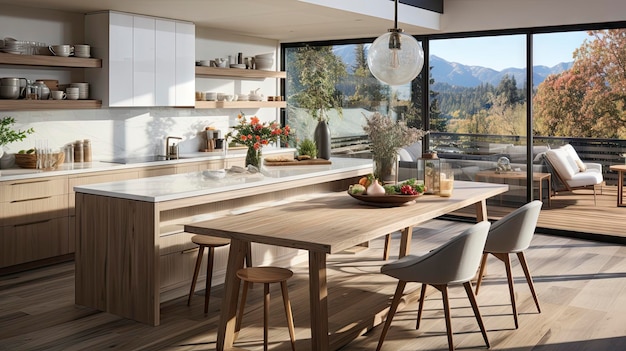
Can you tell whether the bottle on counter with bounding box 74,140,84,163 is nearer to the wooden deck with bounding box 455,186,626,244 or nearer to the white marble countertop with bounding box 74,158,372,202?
the white marble countertop with bounding box 74,158,372,202

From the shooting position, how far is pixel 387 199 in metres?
4.34

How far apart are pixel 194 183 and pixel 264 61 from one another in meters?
3.86

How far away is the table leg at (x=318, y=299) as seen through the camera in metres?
3.51

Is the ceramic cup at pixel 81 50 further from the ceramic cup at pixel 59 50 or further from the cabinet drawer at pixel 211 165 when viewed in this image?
the cabinet drawer at pixel 211 165

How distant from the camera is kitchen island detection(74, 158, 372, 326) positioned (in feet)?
13.9

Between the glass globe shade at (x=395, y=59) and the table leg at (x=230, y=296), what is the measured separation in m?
1.31

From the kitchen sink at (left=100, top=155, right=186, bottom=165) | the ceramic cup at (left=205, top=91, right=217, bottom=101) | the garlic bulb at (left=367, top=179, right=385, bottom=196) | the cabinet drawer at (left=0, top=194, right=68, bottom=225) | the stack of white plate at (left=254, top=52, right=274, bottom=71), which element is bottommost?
the cabinet drawer at (left=0, top=194, right=68, bottom=225)

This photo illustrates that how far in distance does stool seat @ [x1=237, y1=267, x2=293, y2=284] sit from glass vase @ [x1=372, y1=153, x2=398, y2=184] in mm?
1487

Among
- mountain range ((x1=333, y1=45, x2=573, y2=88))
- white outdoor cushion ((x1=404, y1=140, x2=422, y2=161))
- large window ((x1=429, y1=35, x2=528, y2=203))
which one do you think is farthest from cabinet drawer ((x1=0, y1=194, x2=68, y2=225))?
mountain range ((x1=333, y1=45, x2=573, y2=88))

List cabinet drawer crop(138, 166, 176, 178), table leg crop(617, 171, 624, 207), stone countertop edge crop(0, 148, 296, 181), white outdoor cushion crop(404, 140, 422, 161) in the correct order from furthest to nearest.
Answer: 1. white outdoor cushion crop(404, 140, 422, 161)
2. table leg crop(617, 171, 624, 207)
3. cabinet drawer crop(138, 166, 176, 178)
4. stone countertop edge crop(0, 148, 296, 181)

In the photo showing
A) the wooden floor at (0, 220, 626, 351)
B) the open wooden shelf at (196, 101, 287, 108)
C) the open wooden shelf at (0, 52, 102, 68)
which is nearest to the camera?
the wooden floor at (0, 220, 626, 351)

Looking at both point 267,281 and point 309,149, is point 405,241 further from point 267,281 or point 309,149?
point 267,281

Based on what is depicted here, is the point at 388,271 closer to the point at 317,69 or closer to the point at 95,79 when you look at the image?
the point at 95,79

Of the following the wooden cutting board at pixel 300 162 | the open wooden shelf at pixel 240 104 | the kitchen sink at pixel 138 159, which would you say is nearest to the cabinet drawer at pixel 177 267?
the wooden cutting board at pixel 300 162
